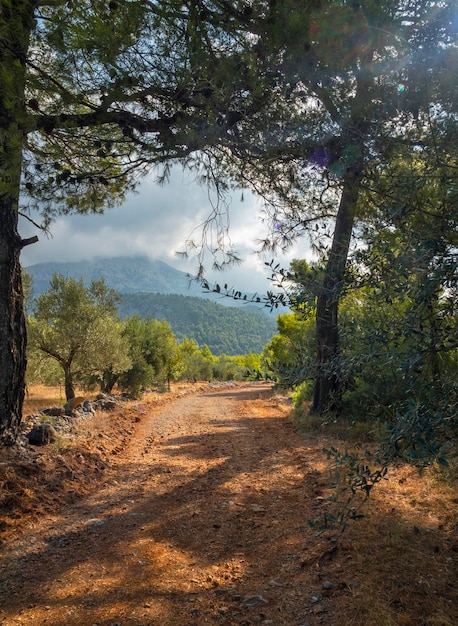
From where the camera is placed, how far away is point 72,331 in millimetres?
18047

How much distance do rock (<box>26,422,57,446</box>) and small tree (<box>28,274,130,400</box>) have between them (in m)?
12.1

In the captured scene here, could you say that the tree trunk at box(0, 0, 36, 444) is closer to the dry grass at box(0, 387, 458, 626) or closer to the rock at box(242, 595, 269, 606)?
the dry grass at box(0, 387, 458, 626)

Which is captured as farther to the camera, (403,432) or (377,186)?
(377,186)

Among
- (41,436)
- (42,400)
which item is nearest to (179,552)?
(41,436)

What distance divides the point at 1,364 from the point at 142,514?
3018mm

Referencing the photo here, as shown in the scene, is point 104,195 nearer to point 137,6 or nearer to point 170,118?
point 170,118

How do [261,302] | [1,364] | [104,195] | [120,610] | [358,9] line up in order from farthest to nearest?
1. [104,195]
2. [1,364]
3. [358,9]
4. [261,302]
5. [120,610]

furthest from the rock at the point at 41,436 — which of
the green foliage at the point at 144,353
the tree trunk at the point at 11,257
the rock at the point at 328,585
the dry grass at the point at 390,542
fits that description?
the green foliage at the point at 144,353

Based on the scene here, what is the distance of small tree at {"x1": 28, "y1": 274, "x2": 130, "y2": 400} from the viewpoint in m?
18.0

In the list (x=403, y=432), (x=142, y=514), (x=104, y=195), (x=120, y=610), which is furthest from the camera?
(x=104, y=195)

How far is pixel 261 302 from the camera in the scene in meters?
2.96

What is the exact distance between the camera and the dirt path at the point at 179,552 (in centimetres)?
271

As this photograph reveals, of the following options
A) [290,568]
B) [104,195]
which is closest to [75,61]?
[104,195]

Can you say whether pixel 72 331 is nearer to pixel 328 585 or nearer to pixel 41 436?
pixel 41 436
